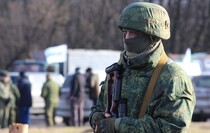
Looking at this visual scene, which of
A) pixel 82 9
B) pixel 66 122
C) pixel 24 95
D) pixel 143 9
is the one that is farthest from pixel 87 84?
pixel 82 9

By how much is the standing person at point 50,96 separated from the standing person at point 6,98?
1306 mm

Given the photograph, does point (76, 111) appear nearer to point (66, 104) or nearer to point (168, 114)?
point (66, 104)

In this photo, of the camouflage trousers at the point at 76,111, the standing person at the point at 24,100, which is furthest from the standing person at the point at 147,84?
the camouflage trousers at the point at 76,111

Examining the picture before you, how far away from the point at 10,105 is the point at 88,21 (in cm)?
2799

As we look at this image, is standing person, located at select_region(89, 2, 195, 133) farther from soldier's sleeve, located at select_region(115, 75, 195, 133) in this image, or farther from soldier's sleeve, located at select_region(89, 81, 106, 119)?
soldier's sleeve, located at select_region(89, 81, 106, 119)

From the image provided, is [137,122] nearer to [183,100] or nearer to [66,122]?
[183,100]

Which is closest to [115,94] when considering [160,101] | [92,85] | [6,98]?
[160,101]

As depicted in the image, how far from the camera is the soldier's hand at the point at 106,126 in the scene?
3617mm

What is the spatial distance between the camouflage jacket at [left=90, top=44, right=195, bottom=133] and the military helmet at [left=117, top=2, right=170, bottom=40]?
0.45 feet

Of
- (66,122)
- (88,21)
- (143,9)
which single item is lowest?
(66,122)

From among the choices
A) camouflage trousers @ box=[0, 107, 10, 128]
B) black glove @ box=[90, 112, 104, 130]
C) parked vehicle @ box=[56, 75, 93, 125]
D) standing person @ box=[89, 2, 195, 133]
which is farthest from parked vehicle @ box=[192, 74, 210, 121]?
standing person @ box=[89, 2, 195, 133]

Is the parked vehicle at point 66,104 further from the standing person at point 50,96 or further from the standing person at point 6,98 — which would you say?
the standing person at point 6,98

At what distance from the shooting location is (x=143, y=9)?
12.1ft

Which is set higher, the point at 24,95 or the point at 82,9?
the point at 82,9
